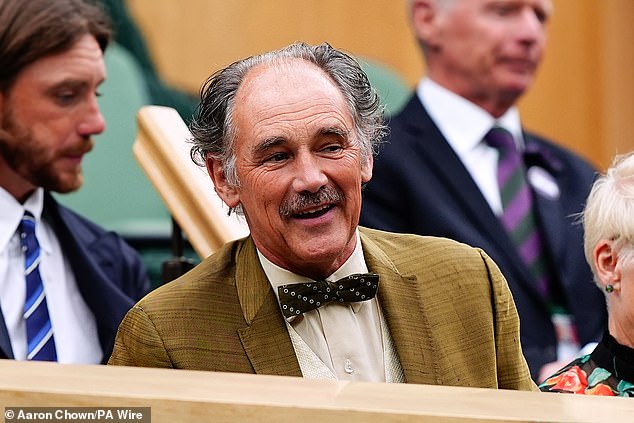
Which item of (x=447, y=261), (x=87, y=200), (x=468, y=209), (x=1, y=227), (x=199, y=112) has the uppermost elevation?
(x=199, y=112)

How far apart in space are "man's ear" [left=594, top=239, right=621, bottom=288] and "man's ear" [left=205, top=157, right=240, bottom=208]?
0.52m

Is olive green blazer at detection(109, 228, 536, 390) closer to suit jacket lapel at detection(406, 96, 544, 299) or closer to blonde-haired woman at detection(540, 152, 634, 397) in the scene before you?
blonde-haired woman at detection(540, 152, 634, 397)

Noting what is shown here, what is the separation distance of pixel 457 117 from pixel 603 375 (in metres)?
1.19

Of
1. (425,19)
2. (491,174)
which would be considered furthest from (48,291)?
(425,19)

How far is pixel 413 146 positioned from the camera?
8.98 ft

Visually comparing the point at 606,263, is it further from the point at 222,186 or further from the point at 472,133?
the point at 472,133

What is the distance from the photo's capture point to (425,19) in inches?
121

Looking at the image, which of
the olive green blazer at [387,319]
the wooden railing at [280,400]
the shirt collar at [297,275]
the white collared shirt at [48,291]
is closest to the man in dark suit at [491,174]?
the white collared shirt at [48,291]

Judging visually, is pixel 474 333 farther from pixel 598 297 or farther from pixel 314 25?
pixel 314 25

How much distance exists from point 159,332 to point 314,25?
2807 millimetres

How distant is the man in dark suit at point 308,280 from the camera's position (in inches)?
62.6

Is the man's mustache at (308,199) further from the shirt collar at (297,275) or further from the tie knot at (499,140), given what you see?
the tie knot at (499,140)

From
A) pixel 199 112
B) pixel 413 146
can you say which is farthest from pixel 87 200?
pixel 199 112

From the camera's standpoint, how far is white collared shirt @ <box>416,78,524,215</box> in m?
2.84
